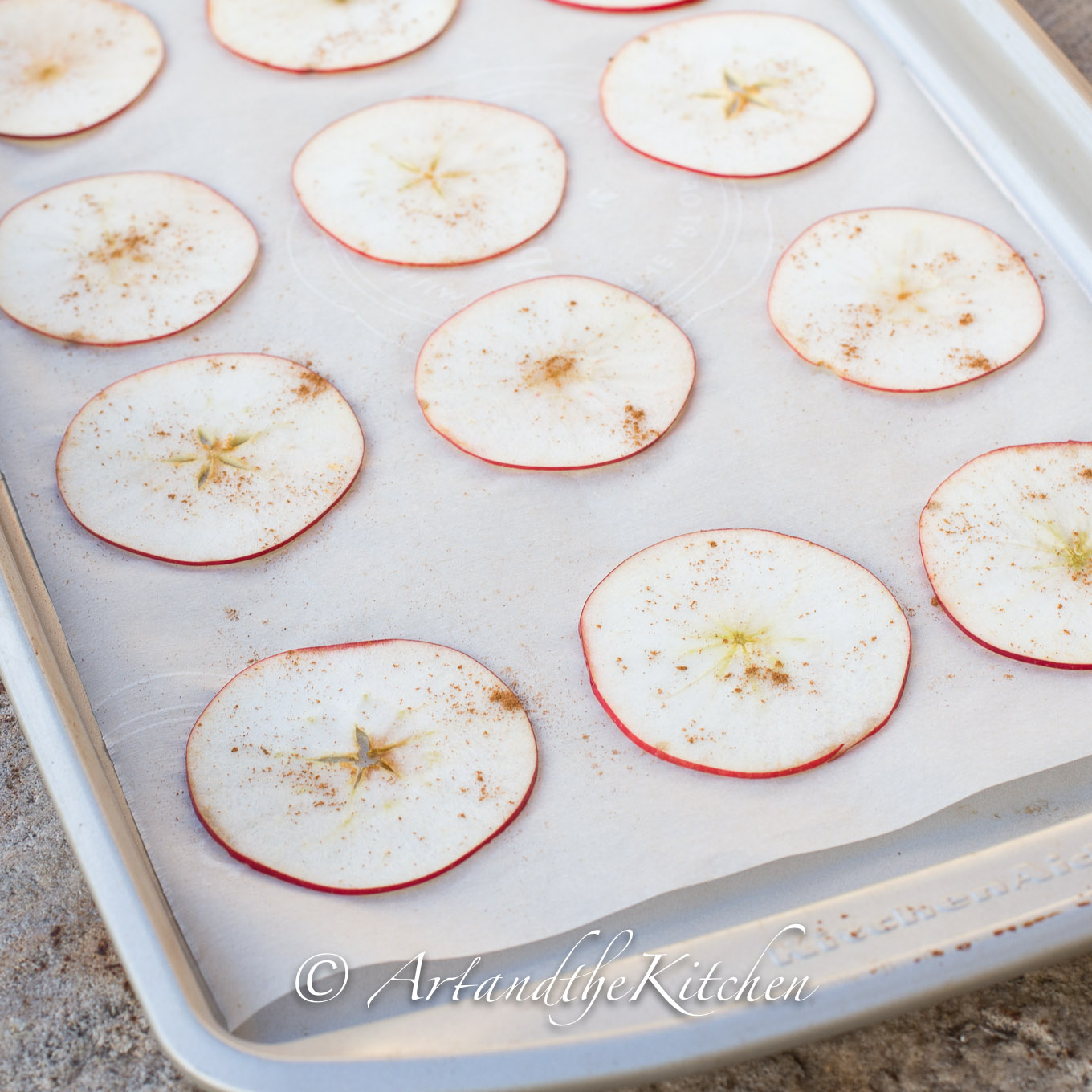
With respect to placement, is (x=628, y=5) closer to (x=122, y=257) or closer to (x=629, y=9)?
(x=629, y=9)

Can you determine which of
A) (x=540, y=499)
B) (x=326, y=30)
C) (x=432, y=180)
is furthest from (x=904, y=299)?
(x=326, y=30)

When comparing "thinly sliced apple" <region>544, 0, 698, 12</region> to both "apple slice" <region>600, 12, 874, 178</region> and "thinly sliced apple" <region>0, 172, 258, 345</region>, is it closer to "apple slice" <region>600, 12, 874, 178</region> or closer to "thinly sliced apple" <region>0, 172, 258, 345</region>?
"apple slice" <region>600, 12, 874, 178</region>

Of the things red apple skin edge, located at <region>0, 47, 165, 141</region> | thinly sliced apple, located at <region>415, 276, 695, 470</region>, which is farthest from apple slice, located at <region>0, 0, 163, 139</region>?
thinly sliced apple, located at <region>415, 276, 695, 470</region>

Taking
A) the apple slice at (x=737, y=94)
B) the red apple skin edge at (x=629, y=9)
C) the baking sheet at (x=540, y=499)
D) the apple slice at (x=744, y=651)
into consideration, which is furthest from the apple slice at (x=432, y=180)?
the apple slice at (x=744, y=651)

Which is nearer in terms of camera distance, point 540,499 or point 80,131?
point 540,499

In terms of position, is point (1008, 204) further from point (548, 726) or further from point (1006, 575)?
point (548, 726)

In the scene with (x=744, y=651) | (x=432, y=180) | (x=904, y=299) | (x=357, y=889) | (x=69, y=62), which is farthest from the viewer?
(x=69, y=62)
